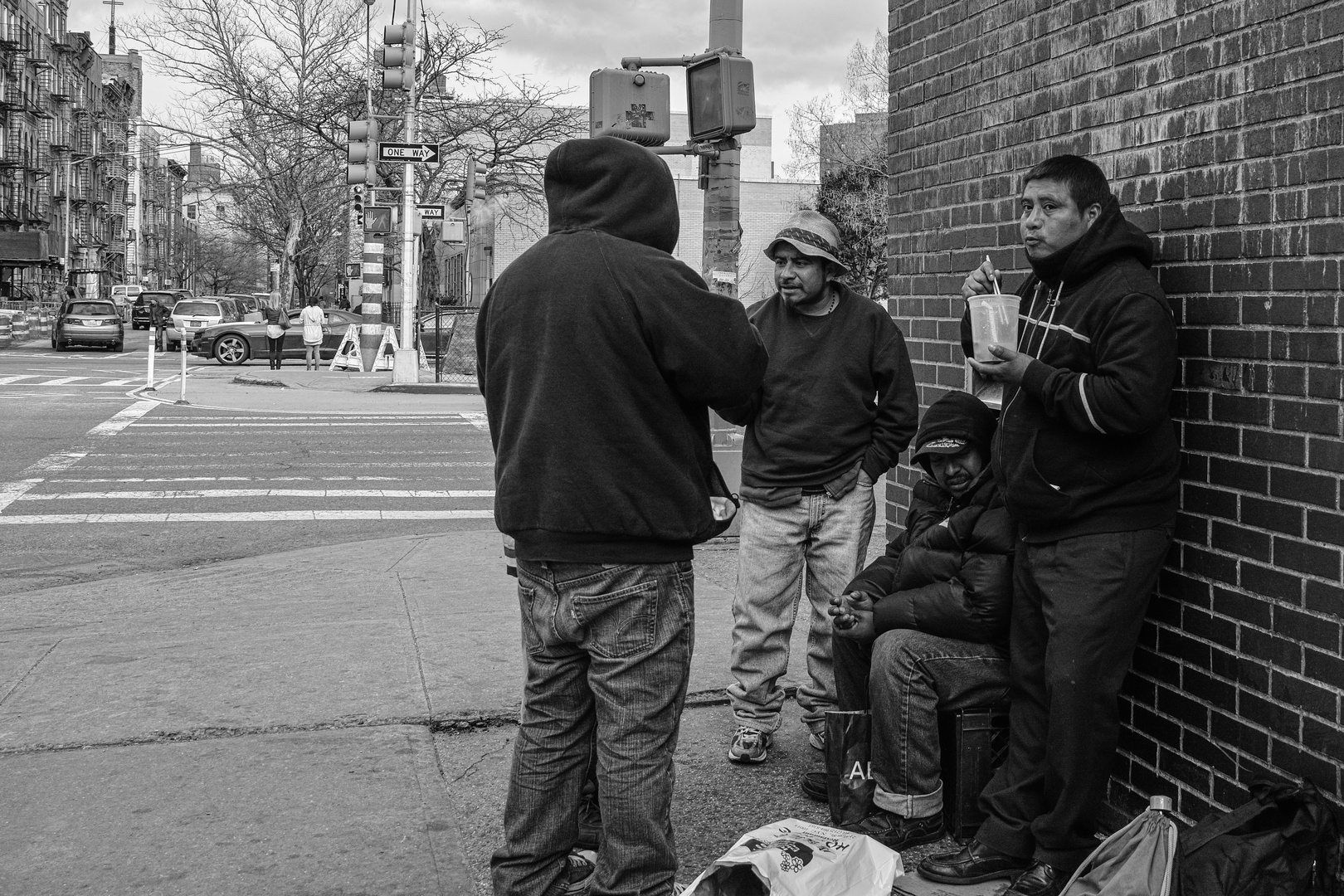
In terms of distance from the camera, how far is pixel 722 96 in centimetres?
886

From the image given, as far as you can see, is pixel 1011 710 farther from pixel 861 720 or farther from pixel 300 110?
pixel 300 110

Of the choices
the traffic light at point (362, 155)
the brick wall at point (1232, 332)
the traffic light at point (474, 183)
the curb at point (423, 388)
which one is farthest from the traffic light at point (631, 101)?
the traffic light at point (474, 183)

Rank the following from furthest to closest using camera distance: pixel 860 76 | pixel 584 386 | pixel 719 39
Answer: pixel 860 76
pixel 719 39
pixel 584 386

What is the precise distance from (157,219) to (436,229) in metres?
86.9

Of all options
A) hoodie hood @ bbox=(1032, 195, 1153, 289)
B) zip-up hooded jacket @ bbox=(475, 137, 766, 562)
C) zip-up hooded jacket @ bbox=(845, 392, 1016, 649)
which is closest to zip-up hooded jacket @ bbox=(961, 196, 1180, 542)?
hoodie hood @ bbox=(1032, 195, 1153, 289)

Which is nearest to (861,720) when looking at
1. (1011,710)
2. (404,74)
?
(1011,710)

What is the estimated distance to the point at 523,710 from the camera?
11.4 feet

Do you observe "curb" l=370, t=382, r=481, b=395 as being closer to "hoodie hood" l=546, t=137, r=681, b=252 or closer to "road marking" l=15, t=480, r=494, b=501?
"road marking" l=15, t=480, r=494, b=501

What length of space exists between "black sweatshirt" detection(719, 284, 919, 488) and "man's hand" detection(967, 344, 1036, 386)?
122 centimetres

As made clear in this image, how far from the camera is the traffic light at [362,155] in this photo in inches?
960

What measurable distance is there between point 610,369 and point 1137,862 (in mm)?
1702

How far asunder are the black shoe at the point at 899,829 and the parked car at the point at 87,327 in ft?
131

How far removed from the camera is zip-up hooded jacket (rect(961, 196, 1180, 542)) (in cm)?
345

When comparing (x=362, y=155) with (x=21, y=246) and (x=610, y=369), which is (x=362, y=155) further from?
(x=21, y=246)
